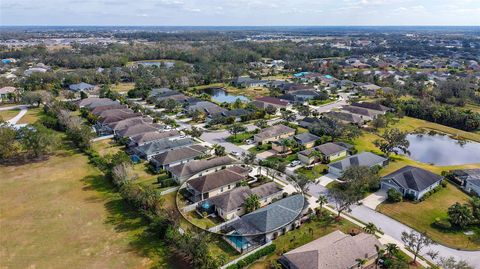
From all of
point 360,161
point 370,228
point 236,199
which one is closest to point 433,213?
point 370,228

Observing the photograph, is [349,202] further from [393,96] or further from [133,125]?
[393,96]

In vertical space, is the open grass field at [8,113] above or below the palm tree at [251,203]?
below

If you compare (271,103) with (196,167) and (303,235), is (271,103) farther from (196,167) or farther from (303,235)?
(303,235)

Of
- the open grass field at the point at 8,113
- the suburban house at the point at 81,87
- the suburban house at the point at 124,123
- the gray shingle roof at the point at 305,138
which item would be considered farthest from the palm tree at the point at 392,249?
the suburban house at the point at 81,87

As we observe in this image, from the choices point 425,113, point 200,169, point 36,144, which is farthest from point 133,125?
point 425,113

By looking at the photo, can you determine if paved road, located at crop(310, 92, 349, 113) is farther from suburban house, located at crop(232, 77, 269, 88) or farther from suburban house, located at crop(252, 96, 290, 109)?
suburban house, located at crop(232, 77, 269, 88)

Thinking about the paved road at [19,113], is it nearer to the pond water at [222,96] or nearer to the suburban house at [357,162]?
the pond water at [222,96]
